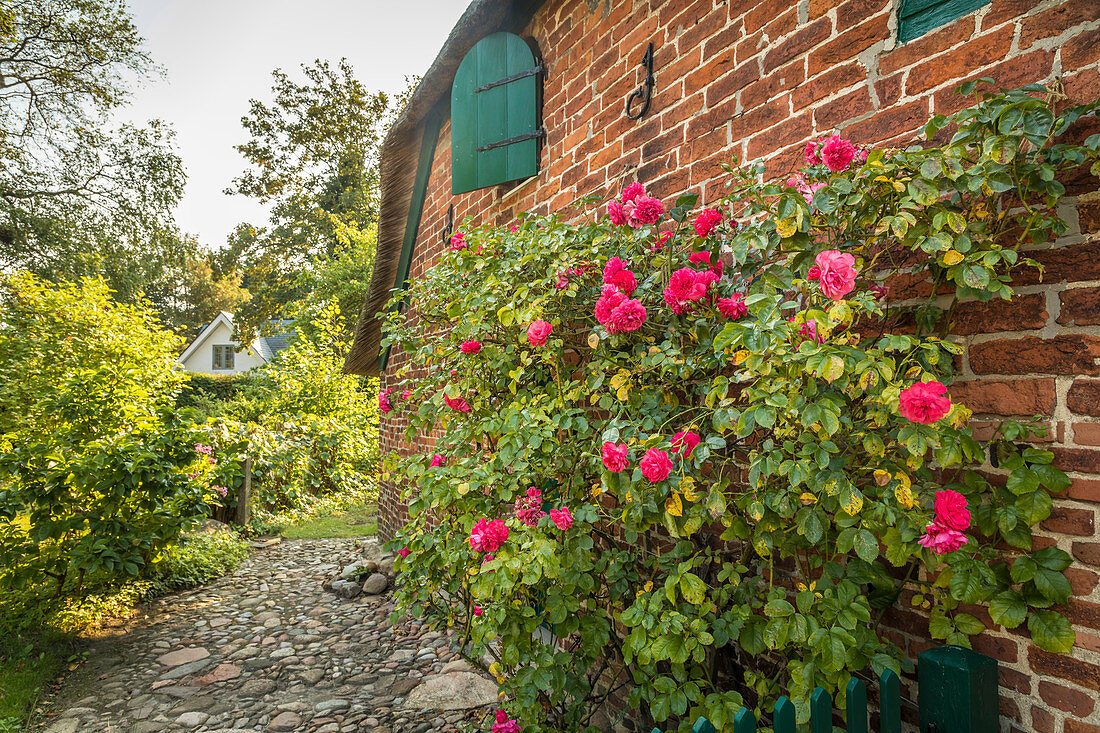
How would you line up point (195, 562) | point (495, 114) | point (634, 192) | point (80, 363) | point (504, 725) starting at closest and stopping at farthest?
point (634, 192), point (504, 725), point (495, 114), point (80, 363), point (195, 562)

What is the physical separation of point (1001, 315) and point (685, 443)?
2.69 ft

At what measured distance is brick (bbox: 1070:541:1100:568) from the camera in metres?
1.20

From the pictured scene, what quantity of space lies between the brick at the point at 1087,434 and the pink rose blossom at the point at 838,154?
0.79 metres

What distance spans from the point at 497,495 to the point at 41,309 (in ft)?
19.3

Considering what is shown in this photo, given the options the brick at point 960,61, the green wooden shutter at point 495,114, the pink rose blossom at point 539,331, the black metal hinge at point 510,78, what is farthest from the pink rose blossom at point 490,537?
the black metal hinge at point 510,78

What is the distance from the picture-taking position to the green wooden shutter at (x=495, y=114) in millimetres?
3510

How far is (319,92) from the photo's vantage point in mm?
18203

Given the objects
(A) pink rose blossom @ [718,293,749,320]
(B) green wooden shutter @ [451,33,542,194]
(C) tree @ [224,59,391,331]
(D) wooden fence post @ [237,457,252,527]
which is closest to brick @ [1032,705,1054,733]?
(A) pink rose blossom @ [718,293,749,320]

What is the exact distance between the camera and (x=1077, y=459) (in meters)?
1.24

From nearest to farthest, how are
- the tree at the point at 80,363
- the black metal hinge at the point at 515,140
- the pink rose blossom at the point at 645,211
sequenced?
the pink rose blossom at the point at 645,211 < the black metal hinge at the point at 515,140 < the tree at the point at 80,363

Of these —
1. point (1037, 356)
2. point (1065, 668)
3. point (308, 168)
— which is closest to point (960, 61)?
point (1037, 356)

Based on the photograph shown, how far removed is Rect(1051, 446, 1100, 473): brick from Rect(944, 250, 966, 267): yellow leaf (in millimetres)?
481

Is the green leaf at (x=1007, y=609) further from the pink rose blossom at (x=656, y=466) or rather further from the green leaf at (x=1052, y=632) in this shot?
the pink rose blossom at (x=656, y=466)

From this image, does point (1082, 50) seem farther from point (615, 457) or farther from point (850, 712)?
point (850, 712)
